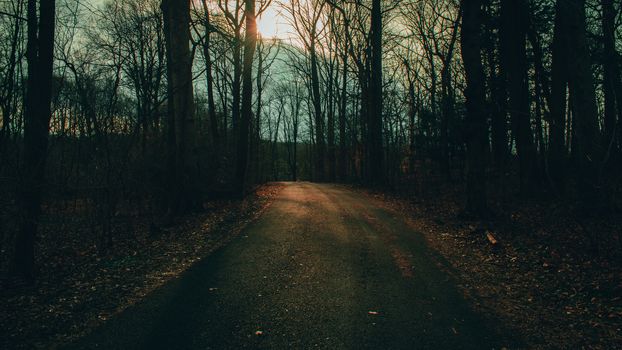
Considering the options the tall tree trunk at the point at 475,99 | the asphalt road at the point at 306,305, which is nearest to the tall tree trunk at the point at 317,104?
the tall tree trunk at the point at 475,99

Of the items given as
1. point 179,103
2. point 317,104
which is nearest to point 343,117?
point 317,104

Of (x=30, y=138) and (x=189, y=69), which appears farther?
(x=189, y=69)

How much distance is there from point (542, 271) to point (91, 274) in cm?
755

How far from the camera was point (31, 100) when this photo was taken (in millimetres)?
6070

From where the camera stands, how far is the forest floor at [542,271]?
4098 mm

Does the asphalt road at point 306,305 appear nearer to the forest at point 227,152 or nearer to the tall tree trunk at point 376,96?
the forest at point 227,152

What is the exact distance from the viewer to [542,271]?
5.96 m

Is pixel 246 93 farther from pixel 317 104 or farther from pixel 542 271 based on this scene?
pixel 317 104

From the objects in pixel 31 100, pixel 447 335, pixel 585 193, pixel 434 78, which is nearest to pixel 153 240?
pixel 31 100

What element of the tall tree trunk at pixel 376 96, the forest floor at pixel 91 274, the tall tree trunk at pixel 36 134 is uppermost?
the tall tree trunk at pixel 376 96

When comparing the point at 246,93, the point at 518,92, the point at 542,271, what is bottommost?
the point at 542,271

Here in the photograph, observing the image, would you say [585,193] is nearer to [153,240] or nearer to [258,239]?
[258,239]

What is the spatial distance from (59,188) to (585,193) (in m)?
11.3

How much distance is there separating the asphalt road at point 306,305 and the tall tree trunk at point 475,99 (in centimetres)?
326
